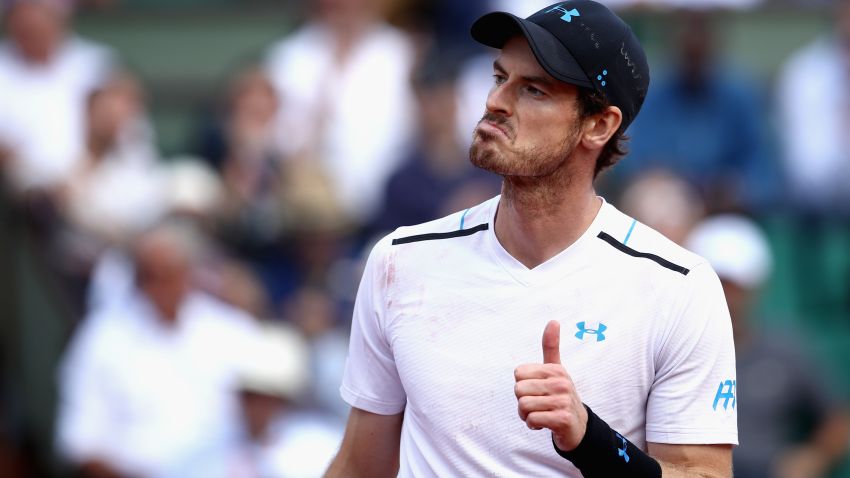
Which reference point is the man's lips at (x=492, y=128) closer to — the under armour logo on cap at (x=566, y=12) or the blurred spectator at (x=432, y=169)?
the under armour logo on cap at (x=566, y=12)

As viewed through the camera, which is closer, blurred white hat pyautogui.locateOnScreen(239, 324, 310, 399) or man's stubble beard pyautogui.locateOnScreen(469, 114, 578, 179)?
man's stubble beard pyautogui.locateOnScreen(469, 114, 578, 179)

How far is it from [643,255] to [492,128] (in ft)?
1.56

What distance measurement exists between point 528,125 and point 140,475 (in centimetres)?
467

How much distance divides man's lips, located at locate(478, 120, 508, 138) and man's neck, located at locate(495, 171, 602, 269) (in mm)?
144

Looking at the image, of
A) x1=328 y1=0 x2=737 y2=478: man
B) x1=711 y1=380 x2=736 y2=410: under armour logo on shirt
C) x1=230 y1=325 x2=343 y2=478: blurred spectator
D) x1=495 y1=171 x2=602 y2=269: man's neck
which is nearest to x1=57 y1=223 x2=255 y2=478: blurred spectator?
x1=230 y1=325 x2=343 y2=478: blurred spectator

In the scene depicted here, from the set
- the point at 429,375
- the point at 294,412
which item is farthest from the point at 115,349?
the point at 429,375

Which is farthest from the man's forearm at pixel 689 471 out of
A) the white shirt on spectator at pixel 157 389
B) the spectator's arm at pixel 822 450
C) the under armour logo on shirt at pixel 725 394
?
the white shirt on spectator at pixel 157 389

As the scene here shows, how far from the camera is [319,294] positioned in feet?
26.1

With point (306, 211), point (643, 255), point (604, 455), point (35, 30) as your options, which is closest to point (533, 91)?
point (643, 255)

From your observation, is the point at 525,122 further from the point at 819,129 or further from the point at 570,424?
the point at 819,129

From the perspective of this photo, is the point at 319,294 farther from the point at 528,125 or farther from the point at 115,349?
the point at 528,125

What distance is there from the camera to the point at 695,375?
10.6 ft

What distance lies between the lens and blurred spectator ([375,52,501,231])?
7891 millimetres

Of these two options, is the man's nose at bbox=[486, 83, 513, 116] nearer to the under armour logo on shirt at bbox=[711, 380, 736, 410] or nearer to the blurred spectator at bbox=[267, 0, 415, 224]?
the under armour logo on shirt at bbox=[711, 380, 736, 410]
